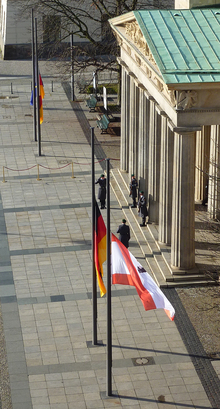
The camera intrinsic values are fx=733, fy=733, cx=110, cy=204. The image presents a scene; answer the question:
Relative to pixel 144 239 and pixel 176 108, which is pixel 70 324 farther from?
pixel 176 108

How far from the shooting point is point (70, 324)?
2584 centimetres

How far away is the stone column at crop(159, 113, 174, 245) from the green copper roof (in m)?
3.18

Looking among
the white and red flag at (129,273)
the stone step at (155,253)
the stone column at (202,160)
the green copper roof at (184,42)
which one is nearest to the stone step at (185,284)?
the stone step at (155,253)

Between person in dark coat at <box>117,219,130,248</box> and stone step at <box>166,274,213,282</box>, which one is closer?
stone step at <box>166,274,213,282</box>

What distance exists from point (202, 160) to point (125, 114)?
589 cm

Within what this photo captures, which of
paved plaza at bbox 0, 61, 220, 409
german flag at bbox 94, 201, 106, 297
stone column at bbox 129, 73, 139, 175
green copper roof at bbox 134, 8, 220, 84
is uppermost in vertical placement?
green copper roof at bbox 134, 8, 220, 84

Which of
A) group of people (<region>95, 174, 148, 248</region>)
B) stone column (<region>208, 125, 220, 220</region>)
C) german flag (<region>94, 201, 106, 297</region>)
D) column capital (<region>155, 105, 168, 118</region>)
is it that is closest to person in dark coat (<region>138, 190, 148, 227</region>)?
group of people (<region>95, 174, 148, 248</region>)

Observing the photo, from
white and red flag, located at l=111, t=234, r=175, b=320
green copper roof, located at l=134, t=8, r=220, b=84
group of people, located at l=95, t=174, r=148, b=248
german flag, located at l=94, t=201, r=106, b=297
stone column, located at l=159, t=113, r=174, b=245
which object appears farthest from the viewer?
group of people, located at l=95, t=174, r=148, b=248

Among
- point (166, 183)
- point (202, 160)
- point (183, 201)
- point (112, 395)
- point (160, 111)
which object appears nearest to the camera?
point (112, 395)

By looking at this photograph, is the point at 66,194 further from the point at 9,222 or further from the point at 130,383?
the point at 130,383

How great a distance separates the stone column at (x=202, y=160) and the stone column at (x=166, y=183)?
460 centimetres

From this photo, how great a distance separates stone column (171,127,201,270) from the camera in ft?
89.0

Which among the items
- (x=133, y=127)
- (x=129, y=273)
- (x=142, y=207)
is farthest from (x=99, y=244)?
(x=133, y=127)

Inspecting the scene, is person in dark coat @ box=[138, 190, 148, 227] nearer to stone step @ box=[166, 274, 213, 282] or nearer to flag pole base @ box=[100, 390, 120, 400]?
stone step @ box=[166, 274, 213, 282]
